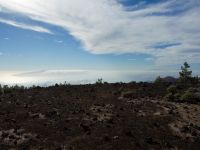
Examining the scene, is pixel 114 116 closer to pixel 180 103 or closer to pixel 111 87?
pixel 180 103

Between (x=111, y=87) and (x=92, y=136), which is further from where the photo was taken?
(x=111, y=87)

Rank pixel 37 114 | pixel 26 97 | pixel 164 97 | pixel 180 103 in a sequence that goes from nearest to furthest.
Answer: pixel 37 114
pixel 180 103
pixel 164 97
pixel 26 97

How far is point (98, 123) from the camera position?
2859 cm

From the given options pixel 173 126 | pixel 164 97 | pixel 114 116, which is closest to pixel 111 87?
pixel 164 97

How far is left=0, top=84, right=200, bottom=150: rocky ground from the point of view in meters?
24.1

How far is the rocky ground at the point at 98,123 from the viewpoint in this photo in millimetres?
24141

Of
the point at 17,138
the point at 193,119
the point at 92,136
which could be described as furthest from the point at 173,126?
the point at 17,138

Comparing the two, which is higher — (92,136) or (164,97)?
(164,97)

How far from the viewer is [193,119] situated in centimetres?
3041

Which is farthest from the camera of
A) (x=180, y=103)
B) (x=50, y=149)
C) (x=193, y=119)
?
(x=180, y=103)

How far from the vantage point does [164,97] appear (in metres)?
39.5

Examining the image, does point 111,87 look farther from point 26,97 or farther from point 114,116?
point 114,116

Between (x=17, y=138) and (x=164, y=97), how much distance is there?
68.5 feet

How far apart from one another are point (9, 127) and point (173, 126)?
15.3 meters
